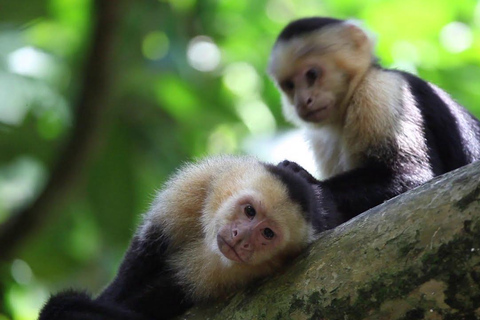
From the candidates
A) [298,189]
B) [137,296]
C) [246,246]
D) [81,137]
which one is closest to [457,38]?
[81,137]

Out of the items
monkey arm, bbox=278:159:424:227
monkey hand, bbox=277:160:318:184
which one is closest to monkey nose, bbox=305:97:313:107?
monkey arm, bbox=278:159:424:227

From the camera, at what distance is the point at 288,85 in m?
5.68

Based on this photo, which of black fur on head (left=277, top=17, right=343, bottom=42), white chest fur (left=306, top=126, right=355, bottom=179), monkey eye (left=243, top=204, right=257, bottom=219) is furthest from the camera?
black fur on head (left=277, top=17, right=343, bottom=42)

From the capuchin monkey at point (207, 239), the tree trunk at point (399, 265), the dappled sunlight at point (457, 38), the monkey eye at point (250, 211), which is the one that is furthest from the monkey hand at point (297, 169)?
the dappled sunlight at point (457, 38)

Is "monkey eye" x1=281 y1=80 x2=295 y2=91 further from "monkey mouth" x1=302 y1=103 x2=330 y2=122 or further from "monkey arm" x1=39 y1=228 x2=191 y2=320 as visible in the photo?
"monkey arm" x1=39 y1=228 x2=191 y2=320

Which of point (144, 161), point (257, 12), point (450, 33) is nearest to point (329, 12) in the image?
point (257, 12)

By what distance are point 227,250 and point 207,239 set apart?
0.82ft

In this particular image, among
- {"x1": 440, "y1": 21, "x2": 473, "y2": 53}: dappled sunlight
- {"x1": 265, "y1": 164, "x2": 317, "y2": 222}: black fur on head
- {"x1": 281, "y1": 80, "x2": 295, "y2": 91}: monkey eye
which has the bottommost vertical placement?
{"x1": 265, "y1": 164, "x2": 317, "y2": 222}: black fur on head

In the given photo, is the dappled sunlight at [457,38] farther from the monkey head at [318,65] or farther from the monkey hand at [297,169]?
the monkey hand at [297,169]

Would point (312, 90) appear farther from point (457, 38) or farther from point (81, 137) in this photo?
point (457, 38)

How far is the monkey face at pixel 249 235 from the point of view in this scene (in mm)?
3412

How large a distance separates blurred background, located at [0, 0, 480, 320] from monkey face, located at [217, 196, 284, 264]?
2.03 metres

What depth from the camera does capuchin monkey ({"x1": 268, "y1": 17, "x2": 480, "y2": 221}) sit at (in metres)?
4.52

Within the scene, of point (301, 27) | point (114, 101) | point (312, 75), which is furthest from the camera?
point (114, 101)
